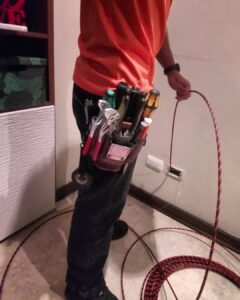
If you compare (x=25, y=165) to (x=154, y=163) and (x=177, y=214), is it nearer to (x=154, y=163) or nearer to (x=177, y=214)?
(x=154, y=163)

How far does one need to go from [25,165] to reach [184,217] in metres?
0.88

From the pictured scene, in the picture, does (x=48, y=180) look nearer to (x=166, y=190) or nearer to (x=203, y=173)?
(x=166, y=190)

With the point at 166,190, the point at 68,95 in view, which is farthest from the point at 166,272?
the point at 68,95

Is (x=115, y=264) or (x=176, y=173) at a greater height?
(x=176, y=173)

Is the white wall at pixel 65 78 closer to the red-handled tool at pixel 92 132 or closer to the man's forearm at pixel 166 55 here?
the man's forearm at pixel 166 55

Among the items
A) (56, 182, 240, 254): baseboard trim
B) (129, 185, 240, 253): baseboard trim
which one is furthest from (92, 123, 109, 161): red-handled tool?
(129, 185, 240, 253): baseboard trim

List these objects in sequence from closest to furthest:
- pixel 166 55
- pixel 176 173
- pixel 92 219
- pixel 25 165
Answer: pixel 92 219
pixel 166 55
pixel 25 165
pixel 176 173

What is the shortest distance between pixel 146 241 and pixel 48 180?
571 mm

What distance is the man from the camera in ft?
1.83

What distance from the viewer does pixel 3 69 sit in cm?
82

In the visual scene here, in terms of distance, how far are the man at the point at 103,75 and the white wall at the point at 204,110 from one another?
48cm

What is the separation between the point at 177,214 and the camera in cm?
137

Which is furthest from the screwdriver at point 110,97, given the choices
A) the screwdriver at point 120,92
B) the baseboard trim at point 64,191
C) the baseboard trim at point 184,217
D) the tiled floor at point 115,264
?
the baseboard trim at point 184,217

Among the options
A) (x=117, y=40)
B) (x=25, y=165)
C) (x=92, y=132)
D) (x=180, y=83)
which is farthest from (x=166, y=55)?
(x=25, y=165)
